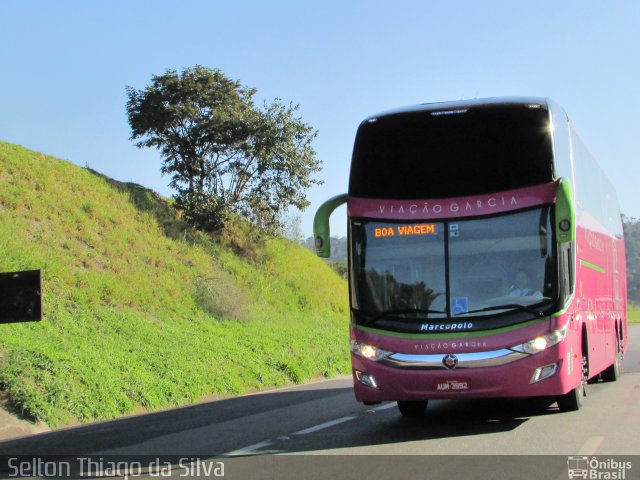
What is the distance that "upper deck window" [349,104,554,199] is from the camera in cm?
1011

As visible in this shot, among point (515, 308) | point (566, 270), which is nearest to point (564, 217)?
point (566, 270)

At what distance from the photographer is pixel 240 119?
33938 millimetres

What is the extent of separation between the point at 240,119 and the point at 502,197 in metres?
25.0

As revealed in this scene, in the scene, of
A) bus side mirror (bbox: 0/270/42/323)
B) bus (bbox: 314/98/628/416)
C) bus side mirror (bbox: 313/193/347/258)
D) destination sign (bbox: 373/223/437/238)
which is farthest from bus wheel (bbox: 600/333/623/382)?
bus side mirror (bbox: 0/270/42/323)

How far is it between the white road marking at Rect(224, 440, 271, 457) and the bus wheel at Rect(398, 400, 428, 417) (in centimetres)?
262

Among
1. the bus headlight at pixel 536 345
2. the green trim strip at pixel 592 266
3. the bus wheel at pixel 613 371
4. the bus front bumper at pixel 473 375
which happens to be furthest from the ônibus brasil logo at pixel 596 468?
the bus wheel at pixel 613 371

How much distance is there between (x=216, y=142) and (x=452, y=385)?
85.0ft

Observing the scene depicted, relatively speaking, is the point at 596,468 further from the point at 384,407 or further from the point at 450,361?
the point at 384,407

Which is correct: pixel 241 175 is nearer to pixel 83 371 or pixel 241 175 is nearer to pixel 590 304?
pixel 83 371

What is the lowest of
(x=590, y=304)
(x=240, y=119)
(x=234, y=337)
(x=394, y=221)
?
(x=234, y=337)

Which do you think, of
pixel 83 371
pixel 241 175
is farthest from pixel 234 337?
pixel 241 175

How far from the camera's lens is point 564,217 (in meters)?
9.65

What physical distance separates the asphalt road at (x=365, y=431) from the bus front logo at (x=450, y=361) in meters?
0.89

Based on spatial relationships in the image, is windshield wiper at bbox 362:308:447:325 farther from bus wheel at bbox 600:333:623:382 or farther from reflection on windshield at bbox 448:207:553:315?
bus wheel at bbox 600:333:623:382
